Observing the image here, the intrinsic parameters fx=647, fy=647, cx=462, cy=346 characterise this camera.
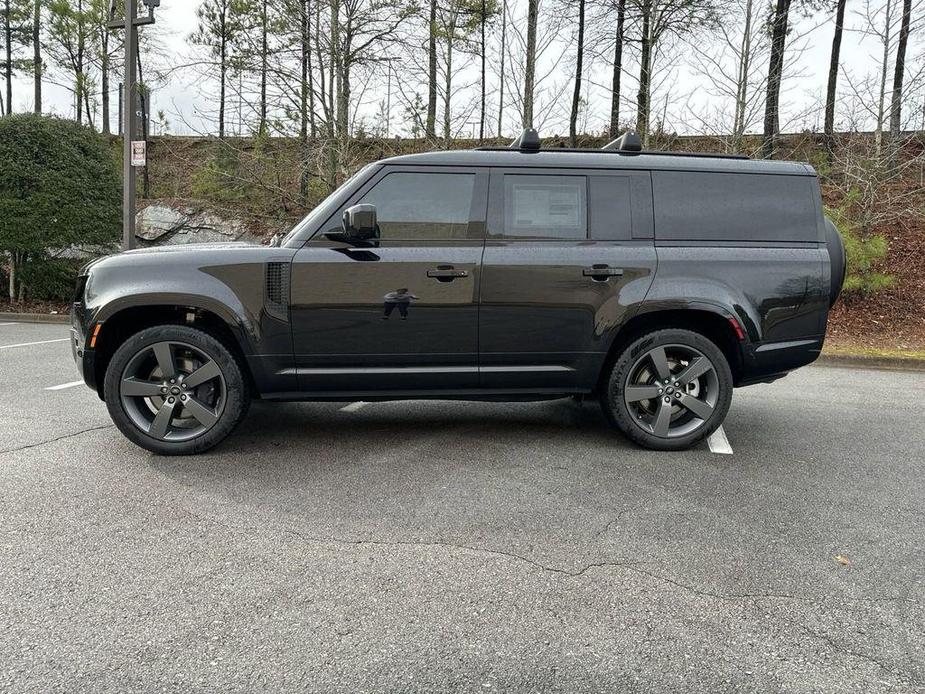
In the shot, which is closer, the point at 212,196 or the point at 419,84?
the point at 419,84

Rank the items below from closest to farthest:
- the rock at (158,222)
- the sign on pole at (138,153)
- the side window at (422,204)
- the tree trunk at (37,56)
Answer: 1. the side window at (422,204)
2. the sign on pole at (138,153)
3. the rock at (158,222)
4. the tree trunk at (37,56)

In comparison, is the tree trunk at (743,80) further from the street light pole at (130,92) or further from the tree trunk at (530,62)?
the street light pole at (130,92)

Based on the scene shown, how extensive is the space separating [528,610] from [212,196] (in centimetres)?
1803

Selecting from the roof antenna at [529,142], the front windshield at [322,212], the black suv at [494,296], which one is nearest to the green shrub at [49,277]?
the black suv at [494,296]

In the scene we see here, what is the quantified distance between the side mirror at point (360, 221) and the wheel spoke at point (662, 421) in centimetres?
223

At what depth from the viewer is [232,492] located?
354cm

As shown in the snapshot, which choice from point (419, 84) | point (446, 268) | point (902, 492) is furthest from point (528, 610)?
point (419, 84)

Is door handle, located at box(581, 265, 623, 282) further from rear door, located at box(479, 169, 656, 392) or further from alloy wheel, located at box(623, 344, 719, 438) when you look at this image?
alloy wheel, located at box(623, 344, 719, 438)

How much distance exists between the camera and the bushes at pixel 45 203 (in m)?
13.5

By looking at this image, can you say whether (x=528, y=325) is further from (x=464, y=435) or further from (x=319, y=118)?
(x=319, y=118)

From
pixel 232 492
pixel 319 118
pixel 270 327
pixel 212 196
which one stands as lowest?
pixel 232 492

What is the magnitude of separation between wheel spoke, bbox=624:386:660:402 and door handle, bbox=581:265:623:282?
0.76 metres

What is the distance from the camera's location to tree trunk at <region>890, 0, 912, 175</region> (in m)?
13.1

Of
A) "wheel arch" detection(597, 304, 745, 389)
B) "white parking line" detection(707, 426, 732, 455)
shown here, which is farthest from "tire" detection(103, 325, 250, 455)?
"white parking line" detection(707, 426, 732, 455)
